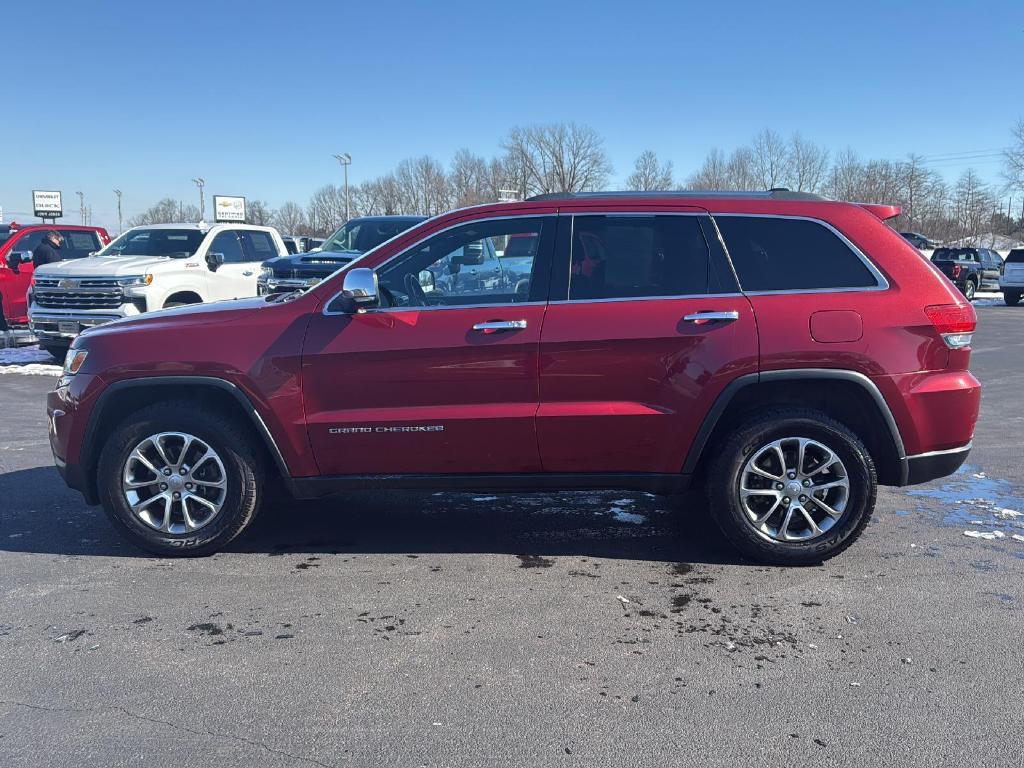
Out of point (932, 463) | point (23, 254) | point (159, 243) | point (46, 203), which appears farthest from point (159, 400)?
point (46, 203)

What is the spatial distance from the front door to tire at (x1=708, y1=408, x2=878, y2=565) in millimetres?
1025

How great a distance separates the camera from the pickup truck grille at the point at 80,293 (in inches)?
446

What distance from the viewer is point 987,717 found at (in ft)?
9.69

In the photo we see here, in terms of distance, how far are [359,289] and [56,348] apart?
406 inches

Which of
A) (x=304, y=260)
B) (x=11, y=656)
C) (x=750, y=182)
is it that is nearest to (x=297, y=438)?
(x=11, y=656)

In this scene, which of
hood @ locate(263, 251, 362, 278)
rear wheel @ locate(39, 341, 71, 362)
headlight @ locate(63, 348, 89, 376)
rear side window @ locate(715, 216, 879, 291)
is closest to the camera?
rear side window @ locate(715, 216, 879, 291)

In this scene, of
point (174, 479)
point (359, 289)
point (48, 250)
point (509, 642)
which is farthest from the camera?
point (48, 250)

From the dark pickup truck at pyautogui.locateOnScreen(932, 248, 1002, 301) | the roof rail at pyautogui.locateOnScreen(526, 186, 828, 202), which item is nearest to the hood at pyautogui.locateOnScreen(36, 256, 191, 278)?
the roof rail at pyautogui.locateOnScreen(526, 186, 828, 202)

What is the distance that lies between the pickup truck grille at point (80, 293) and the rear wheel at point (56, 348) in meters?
0.64

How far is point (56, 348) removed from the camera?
12547 millimetres

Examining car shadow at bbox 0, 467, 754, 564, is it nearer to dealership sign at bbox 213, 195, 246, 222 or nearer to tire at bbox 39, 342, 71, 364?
tire at bbox 39, 342, 71, 364

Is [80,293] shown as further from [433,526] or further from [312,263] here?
[433,526]

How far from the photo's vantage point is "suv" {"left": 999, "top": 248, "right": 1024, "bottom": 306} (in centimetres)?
2725

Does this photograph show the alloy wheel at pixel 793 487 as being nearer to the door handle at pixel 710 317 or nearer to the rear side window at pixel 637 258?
the door handle at pixel 710 317
